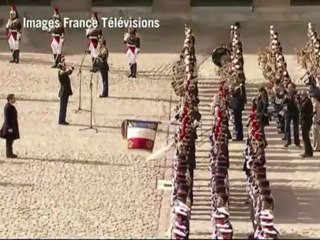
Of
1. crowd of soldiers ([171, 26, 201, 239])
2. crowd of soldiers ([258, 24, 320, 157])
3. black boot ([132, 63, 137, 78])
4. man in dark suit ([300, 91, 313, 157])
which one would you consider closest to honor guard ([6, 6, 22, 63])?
black boot ([132, 63, 137, 78])

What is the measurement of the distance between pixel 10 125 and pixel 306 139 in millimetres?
7476

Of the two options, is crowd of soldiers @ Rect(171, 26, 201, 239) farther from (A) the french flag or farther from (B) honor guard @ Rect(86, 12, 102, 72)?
(B) honor guard @ Rect(86, 12, 102, 72)

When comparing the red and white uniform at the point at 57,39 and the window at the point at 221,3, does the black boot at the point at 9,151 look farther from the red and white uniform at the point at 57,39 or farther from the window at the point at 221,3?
the window at the point at 221,3

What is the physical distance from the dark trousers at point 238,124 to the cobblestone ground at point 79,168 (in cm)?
193

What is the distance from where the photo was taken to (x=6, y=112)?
103ft

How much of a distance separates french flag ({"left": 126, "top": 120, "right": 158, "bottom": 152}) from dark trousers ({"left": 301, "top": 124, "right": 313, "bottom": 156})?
424cm

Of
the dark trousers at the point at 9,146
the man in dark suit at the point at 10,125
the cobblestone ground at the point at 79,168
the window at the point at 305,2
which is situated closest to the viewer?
the cobblestone ground at the point at 79,168

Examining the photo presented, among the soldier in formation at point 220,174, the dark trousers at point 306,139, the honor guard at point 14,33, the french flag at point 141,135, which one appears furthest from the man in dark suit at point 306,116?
the honor guard at point 14,33

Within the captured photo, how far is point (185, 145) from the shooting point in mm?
27547

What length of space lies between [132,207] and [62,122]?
6327mm

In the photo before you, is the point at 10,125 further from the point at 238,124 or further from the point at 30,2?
the point at 30,2

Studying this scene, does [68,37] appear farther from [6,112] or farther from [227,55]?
[6,112]

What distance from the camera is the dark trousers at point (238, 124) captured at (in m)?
32.7

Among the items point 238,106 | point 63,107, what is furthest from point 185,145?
point 63,107
